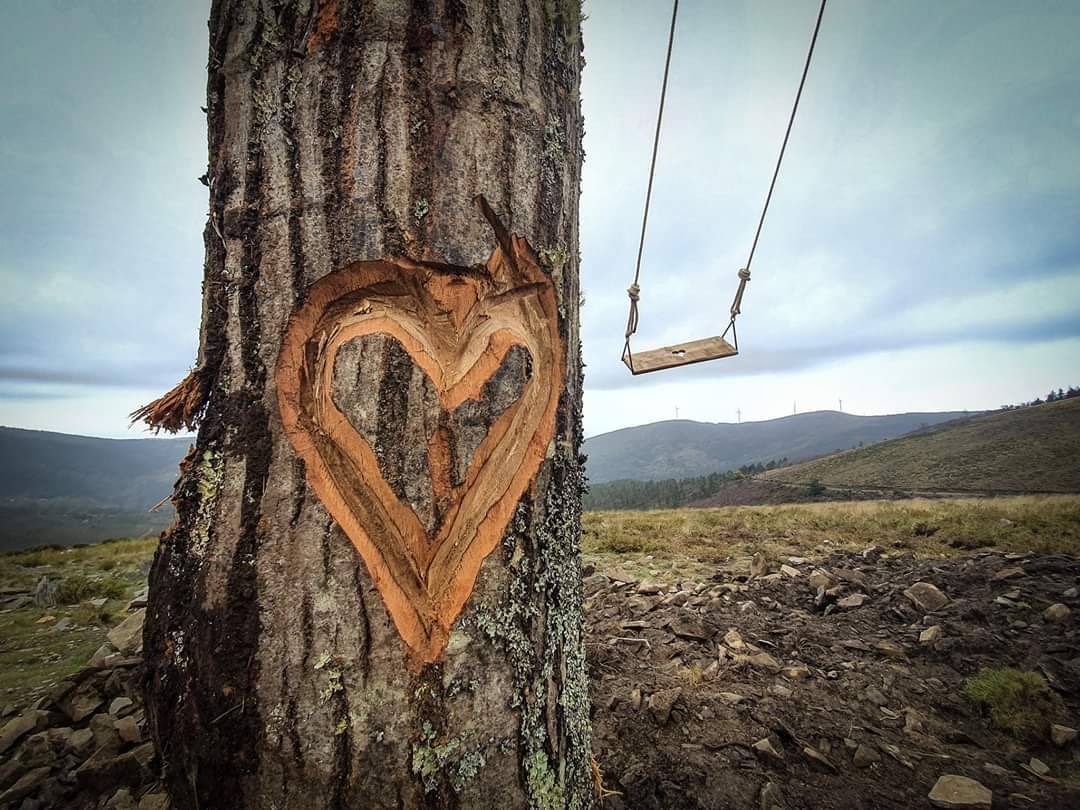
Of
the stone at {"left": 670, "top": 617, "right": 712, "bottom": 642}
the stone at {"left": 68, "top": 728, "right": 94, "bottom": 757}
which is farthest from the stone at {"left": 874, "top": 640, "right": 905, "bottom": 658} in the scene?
the stone at {"left": 68, "top": 728, "right": 94, "bottom": 757}

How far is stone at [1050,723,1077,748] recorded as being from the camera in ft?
7.75

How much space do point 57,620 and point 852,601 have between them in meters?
7.57

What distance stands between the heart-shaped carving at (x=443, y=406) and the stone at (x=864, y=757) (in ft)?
7.72

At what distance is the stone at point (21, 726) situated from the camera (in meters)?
2.13

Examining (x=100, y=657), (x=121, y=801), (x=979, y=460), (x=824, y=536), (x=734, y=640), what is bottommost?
(x=979, y=460)

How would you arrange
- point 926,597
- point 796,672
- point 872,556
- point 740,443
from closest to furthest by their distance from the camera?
point 796,672
point 926,597
point 872,556
point 740,443

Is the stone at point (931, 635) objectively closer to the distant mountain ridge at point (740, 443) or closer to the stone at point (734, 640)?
the stone at point (734, 640)

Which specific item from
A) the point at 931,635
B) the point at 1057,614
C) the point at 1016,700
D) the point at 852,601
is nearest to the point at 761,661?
the point at 1016,700

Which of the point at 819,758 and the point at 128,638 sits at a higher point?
the point at 128,638

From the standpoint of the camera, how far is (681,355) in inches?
132

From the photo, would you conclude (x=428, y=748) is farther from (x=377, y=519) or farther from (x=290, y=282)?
(x=290, y=282)

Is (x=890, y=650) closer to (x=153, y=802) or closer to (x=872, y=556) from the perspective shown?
(x=872, y=556)

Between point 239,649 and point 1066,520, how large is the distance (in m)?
13.5

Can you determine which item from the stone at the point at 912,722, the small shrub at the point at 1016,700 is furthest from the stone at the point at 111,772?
the small shrub at the point at 1016,700
